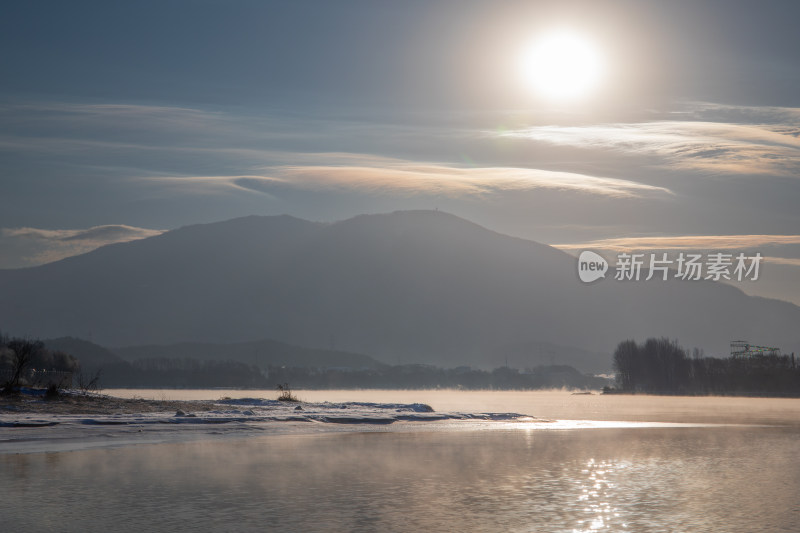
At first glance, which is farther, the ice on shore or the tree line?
the tree line

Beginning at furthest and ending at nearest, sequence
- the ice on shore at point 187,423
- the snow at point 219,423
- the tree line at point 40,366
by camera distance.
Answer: the tree line at point 40,366, the snow at point 219,423, the ice on shore at point 187,423

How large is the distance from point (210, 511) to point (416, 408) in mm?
54724

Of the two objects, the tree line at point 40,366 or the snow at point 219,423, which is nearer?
the snow at point 219,423

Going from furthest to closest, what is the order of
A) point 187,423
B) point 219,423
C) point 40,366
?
point 40,366
point 219,423
point 187,423

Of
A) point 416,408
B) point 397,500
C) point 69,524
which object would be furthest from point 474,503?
point 416,408

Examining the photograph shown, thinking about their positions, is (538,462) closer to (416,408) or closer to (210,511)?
(210,511)

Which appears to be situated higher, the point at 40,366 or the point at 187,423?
the point at 40,366

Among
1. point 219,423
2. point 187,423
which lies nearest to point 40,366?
point 219,423

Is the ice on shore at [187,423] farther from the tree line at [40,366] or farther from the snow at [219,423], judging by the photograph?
the tree line at [40,366]

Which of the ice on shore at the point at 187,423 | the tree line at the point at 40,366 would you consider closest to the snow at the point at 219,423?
the ice on shore at the point at 187,423

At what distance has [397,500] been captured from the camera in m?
28.2

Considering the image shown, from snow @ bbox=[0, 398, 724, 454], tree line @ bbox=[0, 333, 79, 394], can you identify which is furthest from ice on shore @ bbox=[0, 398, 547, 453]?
tree line @ bbox=[0, 333, 79, 394]

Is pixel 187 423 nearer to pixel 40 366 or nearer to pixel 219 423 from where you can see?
pixel 219 423

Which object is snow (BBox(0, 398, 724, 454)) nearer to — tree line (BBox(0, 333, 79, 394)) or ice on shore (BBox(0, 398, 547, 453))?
ice on shore (BBox(0, 398, 547, 453))
